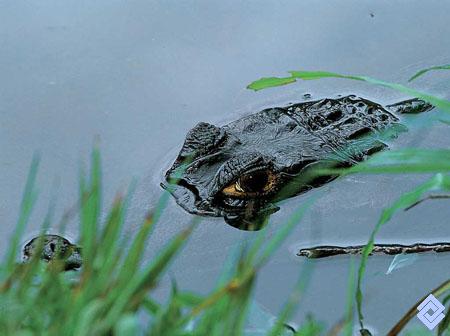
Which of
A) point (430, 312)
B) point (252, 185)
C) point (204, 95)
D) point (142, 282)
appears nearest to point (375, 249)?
point (252, 185)

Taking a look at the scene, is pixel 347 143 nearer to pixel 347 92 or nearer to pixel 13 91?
pixel 347 92

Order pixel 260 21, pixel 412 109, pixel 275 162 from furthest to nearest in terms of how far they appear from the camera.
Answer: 1. pixel 260 21
2. pixel 412 109
3. pixel 275 162

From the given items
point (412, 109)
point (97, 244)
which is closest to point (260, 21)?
point (412, 109)

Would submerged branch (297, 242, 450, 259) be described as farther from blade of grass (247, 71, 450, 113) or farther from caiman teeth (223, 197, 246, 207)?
blade of grass (247, 71, 450, 113)

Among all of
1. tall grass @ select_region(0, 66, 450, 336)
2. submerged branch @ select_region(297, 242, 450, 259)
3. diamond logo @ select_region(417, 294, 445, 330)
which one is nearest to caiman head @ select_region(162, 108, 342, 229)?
submerged branch @ select_region(297, 242, 450, 259)

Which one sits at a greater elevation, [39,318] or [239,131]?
[39,318]

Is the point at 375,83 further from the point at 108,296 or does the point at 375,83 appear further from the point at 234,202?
the point at 234,202
